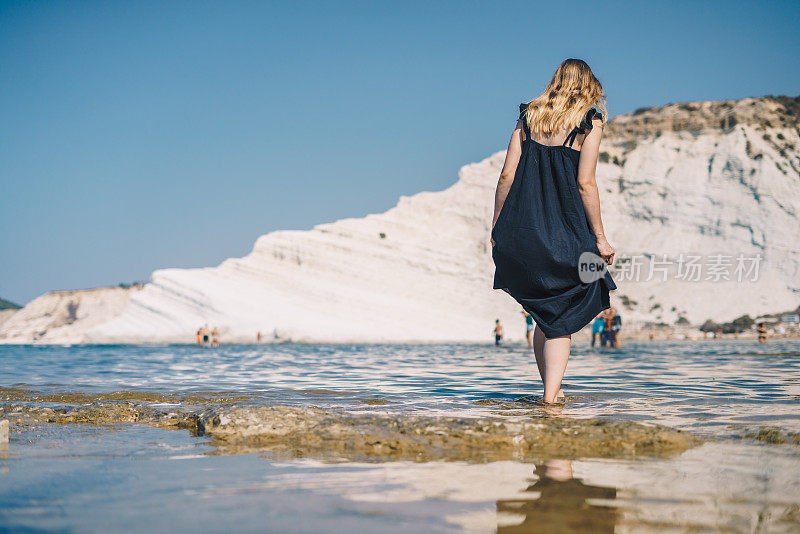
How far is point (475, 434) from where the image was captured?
2.49 m

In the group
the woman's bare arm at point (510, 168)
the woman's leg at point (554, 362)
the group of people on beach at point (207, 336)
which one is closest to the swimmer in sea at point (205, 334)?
the group of people on beach at point (207, 336)

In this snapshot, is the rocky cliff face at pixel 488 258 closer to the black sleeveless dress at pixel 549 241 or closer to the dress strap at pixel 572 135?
the black sleeveless dress at pixel 549 241

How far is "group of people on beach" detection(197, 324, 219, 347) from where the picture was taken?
1278 inches

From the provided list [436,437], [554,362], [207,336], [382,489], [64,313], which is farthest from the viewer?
[64,313]

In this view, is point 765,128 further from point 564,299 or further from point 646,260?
point 564,299

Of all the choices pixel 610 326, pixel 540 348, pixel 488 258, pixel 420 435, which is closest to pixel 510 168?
pixel 540 348

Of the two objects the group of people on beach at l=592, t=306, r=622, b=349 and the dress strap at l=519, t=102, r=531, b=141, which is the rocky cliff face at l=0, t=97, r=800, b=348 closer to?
the group of people on beach at l=592, t=306, r=622, b=349

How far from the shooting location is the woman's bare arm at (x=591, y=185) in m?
3.58

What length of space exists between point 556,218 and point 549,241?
163 millimetres

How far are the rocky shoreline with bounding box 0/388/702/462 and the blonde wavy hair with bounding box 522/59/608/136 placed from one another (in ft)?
5.22

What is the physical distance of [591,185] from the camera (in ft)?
11.8

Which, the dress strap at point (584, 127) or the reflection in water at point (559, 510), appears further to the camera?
the dress strap at point (584, 127)

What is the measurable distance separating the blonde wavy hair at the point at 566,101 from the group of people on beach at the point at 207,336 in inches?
1177

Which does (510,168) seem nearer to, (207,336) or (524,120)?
(524,120)
